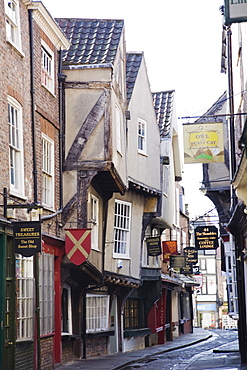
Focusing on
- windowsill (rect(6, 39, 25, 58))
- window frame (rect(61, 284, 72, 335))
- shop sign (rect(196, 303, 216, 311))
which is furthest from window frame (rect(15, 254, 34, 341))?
shop sign (rect(196, 303, 216, 311))

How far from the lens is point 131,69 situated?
82.3 ft

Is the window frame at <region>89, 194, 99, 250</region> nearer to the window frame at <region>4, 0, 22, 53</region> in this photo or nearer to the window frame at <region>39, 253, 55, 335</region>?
the window frame at <region>39, 253, 55, 335</region>

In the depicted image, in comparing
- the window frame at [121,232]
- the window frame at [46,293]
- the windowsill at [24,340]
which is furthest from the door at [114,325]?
the windowsill at [24,340]

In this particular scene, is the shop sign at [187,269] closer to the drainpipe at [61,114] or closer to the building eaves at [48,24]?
the drainpipe at [61,114]

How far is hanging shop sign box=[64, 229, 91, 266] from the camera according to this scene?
56.0 ft

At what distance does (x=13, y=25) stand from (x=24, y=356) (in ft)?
24.5

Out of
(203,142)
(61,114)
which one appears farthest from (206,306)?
(61,114)

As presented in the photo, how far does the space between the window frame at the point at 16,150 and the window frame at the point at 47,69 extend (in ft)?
7.53

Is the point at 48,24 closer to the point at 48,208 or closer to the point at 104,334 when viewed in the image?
the point at 48,208

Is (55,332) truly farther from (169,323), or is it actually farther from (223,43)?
(169,323)

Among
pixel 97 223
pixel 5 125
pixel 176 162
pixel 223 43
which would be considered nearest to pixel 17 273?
pixel 5 125

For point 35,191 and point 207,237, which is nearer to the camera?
point 35,191

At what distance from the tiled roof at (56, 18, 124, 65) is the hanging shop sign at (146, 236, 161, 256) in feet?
31.0

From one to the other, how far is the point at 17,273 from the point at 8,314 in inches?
39.2
